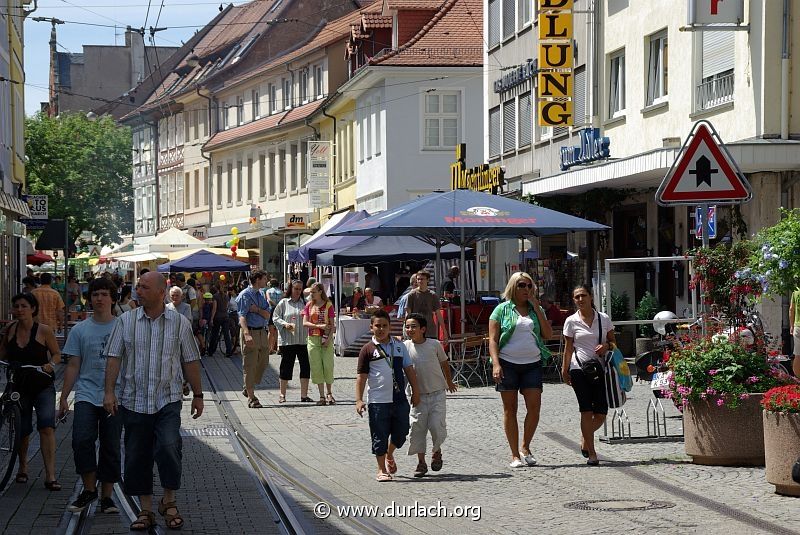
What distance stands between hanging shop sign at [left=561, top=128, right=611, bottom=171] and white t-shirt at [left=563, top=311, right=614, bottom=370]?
1567 cm

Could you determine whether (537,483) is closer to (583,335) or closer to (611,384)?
(611,384)

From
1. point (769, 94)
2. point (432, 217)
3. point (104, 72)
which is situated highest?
point (104, 72)

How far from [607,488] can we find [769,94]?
12379mm

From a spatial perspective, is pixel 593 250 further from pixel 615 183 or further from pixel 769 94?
pixel 769 94

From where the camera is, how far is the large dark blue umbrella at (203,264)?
3869 centimetres

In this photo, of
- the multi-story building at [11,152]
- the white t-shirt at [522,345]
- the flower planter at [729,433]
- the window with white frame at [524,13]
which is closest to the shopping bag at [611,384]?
the white t-shirt at [522,345]

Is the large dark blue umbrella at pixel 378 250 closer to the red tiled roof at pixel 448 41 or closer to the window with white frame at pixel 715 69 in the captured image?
the window with white frame at pixel 715 69

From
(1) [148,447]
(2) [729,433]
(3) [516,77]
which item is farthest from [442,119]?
(1) [148,447]

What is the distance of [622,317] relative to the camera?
2759 centimetres

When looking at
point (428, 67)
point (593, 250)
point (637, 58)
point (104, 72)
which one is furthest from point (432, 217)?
point (104, 72)

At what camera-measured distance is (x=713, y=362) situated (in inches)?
482

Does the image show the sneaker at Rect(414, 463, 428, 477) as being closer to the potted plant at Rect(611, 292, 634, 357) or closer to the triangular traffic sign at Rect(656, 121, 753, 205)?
the triangular traffic sign at Rect(656, 121, 753, 205)

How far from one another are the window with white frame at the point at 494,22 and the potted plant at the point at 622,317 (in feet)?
41.8

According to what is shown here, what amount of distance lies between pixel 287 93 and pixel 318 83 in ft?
14.0
